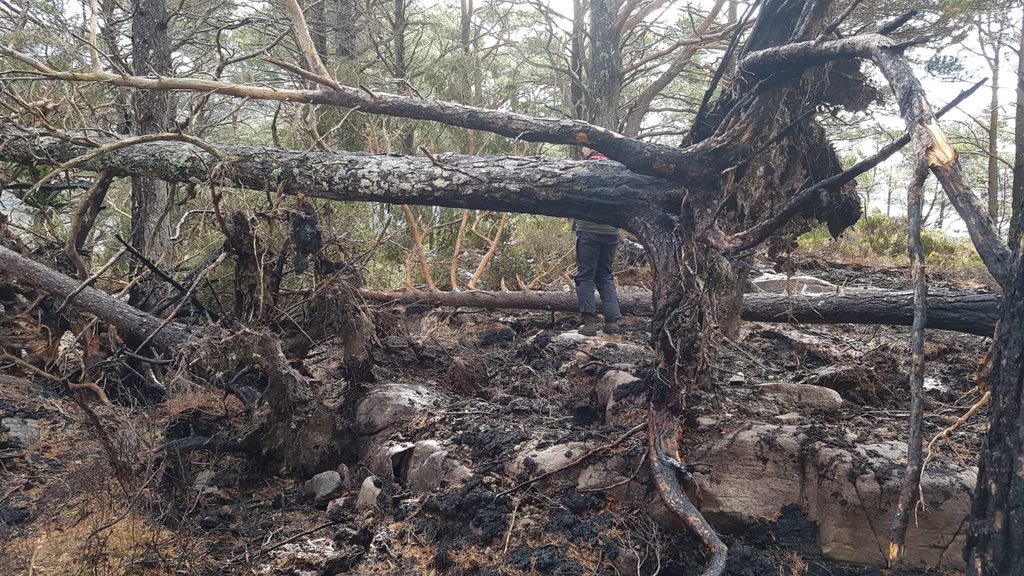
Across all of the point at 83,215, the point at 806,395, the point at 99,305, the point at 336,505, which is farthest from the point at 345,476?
the point at 83,215

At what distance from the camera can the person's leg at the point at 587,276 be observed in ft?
18.5

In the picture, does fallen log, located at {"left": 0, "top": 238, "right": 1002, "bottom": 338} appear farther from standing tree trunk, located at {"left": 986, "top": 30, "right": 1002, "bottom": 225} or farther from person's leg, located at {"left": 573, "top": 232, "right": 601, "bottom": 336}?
standing tree trunk, located at {"left": 986, "top": 30, "right": 1002, "bottom": 225}

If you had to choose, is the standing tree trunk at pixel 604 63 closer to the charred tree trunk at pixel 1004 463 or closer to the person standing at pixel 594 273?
the person standing at pixel 594 273

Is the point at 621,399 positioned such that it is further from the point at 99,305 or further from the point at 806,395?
the point at 99,305

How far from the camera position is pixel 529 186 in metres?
3.97

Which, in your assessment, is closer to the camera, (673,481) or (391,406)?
(673,481)

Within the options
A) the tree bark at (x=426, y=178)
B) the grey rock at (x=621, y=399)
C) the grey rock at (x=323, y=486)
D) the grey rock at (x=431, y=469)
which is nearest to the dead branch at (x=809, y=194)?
the tree bark at (x=426, y=178)

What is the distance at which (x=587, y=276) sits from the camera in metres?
5.79

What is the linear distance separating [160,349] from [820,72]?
5.14 metres

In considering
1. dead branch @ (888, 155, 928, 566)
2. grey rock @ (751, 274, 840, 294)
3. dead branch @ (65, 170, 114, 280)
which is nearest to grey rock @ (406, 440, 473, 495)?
dead branch @ (888, 155, 928, 566)

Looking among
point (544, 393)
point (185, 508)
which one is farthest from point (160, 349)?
point (544, 393)

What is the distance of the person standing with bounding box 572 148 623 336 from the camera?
561cm

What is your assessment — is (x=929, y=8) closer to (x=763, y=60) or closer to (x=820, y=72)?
(x=820, y=72)

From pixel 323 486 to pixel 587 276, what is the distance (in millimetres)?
3078
